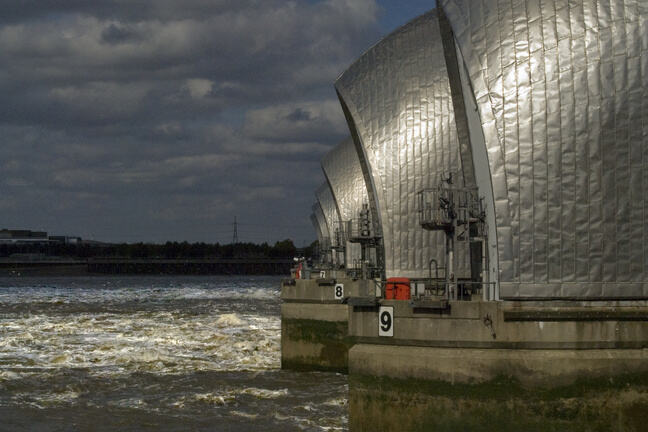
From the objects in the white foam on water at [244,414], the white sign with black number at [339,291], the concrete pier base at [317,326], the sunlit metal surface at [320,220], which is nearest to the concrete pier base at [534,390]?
the white foam on water at [244,414]

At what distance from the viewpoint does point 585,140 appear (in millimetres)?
19000

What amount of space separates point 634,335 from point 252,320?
4071 cm

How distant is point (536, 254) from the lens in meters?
18.8

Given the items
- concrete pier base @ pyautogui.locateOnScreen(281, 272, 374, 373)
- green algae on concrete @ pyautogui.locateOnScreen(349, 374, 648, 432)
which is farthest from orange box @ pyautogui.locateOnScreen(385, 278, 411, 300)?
concrete pier base @ pyautogui.locateOnScreen(281, 272, 374, 373)

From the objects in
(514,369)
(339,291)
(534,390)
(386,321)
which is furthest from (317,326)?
(534,390)

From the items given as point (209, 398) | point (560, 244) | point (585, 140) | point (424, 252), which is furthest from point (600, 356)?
point (424, 252)

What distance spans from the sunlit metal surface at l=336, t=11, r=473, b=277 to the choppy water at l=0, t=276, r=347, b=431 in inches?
239

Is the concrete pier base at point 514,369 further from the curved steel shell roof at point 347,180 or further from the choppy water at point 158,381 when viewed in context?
the curved steel shell roof at point 347,180

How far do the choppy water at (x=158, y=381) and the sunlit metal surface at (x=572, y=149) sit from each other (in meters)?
7.28

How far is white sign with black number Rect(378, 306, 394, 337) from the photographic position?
18422mm

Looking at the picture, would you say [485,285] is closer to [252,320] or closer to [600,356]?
[600,356]

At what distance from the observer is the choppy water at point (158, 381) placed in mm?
23703

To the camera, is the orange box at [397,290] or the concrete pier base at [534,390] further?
the orange box at [397,290]

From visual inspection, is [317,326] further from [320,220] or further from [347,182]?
[320,220]
